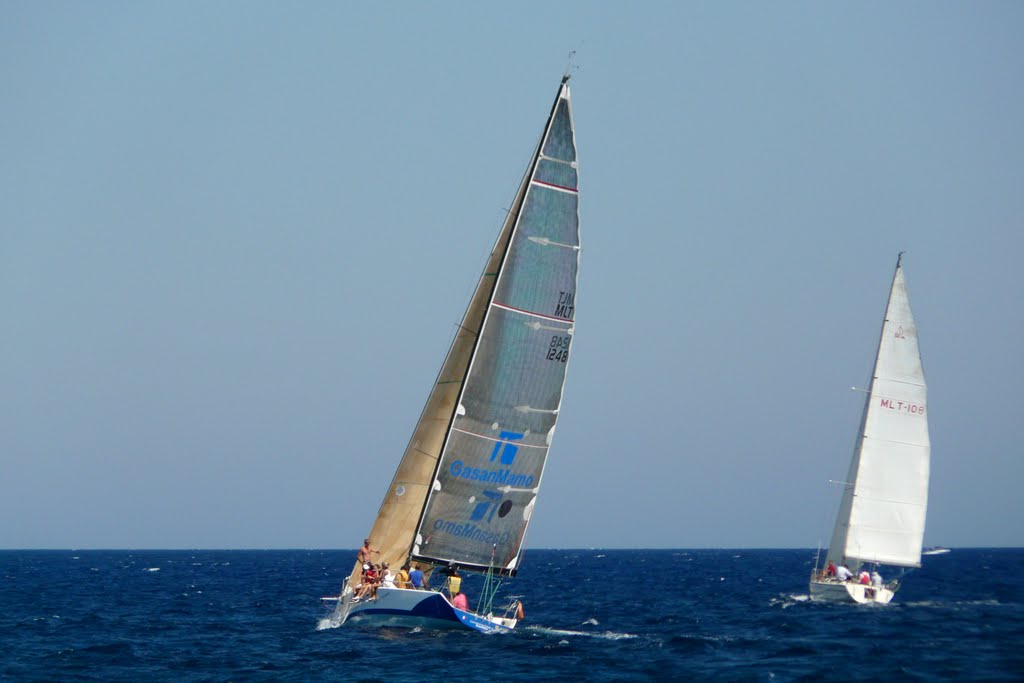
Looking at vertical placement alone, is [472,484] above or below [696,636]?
above

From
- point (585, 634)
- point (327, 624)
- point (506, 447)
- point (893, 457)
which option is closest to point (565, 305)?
point (506, 447)

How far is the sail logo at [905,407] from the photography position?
4712cm

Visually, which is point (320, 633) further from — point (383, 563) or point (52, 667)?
point (52, 667)

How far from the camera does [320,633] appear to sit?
33.8 metres

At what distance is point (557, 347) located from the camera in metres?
32.8

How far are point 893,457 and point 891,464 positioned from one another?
0.28 metres

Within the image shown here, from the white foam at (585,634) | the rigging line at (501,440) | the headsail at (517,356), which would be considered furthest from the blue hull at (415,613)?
the rigging line at (501,440)

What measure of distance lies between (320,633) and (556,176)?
1382 centimetres

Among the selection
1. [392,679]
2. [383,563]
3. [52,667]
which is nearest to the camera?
[392,679]

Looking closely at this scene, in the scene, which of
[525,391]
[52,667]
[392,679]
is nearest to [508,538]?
[525,391]

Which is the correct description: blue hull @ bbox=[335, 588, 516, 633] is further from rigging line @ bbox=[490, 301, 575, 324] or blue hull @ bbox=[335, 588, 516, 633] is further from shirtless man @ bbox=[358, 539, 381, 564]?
rigging line @ bbox=[490, 301, 575, 324]

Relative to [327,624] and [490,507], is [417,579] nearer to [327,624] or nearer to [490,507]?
[490,507]

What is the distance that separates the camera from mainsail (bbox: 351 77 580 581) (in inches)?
1272

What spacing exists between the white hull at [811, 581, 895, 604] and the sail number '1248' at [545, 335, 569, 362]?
18.8m
